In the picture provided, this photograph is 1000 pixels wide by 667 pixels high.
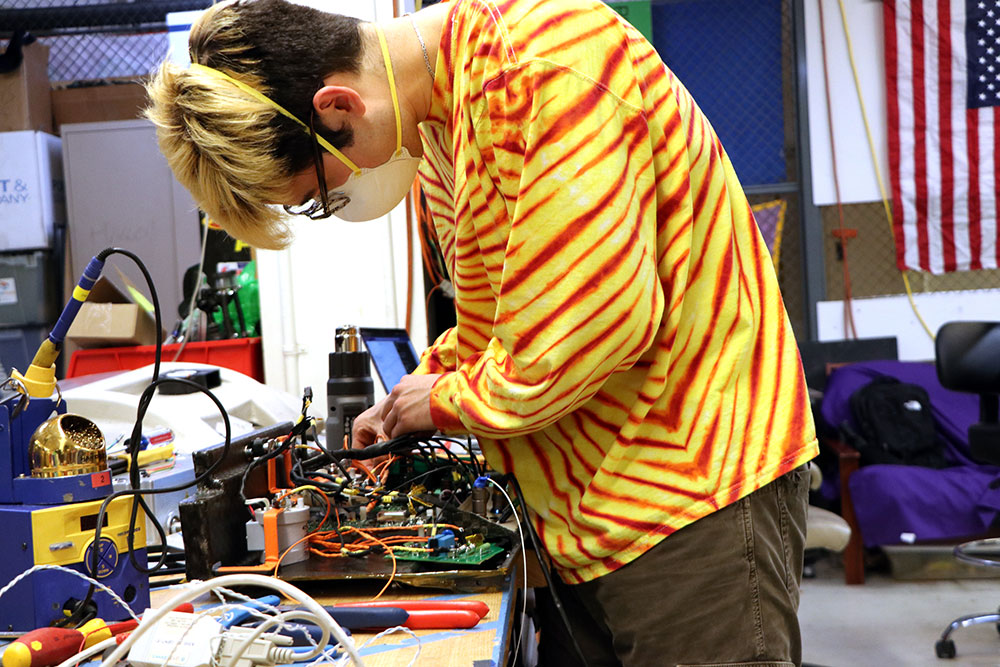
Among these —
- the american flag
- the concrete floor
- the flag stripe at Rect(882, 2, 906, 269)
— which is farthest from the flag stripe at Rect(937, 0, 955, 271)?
the concrete floor

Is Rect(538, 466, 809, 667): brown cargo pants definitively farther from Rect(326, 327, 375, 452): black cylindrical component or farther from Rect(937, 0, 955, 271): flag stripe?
Rect(937, 0, 955, 271): flag stripe

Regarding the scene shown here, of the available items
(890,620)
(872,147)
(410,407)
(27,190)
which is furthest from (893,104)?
(410,407)

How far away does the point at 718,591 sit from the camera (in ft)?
2.99

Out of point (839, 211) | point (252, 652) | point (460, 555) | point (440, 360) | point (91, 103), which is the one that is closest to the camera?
point (252, 652)

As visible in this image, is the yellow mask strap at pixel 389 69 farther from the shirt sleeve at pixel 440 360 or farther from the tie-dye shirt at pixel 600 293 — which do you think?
the shirt sleeve at pixel 440 360

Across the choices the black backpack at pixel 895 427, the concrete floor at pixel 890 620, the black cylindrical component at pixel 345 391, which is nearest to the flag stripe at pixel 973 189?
the black backpack at pixel 895 427

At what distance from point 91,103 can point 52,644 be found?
3212mm

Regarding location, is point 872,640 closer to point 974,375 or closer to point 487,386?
point 974,375

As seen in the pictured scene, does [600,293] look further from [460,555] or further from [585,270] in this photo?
[460,555]

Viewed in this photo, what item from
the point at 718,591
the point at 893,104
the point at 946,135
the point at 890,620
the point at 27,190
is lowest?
the point at 890,620

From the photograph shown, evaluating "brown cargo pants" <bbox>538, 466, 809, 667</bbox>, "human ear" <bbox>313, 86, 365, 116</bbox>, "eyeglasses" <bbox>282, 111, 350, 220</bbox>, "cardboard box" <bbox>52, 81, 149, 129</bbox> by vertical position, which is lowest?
"brown cargo pants" <bbox>538, 466, 809, 667</bbox>

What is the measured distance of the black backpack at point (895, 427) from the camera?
387cm

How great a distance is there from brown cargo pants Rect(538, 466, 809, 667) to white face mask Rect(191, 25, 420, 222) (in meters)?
0.55

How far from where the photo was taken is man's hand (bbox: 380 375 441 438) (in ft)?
3.20
